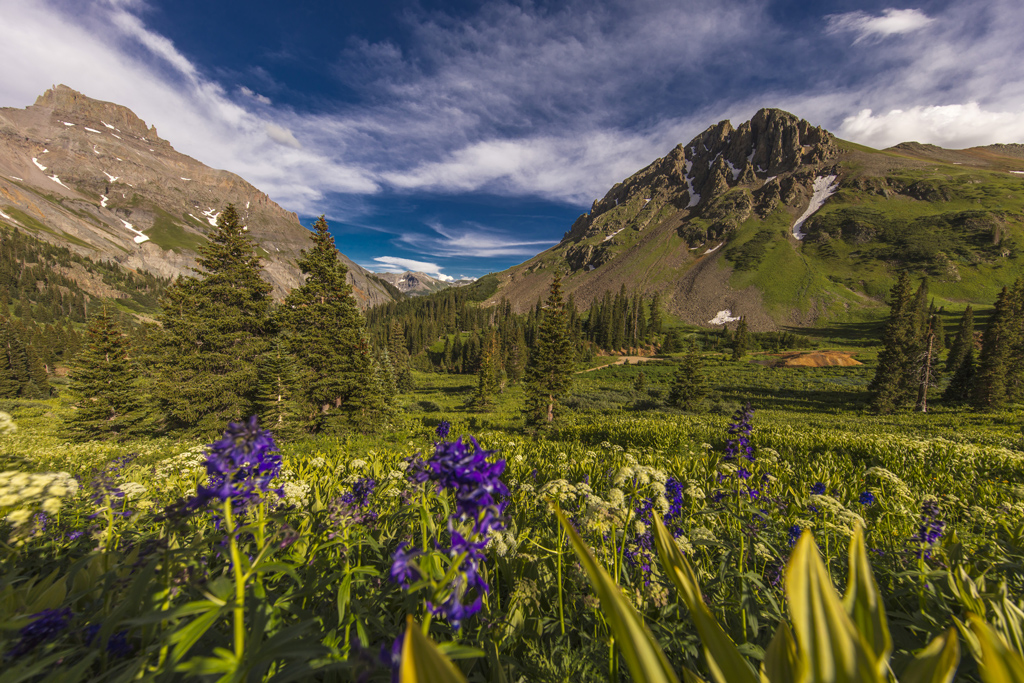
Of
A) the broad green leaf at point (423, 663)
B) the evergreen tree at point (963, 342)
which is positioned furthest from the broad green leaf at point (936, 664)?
the evergreen tree at point (963, 342)

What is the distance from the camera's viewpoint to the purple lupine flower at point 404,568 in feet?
5.15

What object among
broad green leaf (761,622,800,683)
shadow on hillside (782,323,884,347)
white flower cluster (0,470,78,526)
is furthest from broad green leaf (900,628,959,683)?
shadow on hillside (782,323,884,347)

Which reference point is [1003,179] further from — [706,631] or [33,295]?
[33,295]

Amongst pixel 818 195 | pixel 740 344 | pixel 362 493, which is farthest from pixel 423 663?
pixel 818 195

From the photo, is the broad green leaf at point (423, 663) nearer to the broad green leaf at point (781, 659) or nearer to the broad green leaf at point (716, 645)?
the broad green leaf at point (716, 645)

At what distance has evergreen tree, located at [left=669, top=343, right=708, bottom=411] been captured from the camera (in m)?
30.7

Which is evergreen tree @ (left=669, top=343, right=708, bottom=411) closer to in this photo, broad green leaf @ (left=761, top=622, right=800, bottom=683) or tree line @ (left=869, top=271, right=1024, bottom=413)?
tree line @ (left=869, top=271, right=1024, bottom=413)

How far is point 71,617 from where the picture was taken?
6.37 ft

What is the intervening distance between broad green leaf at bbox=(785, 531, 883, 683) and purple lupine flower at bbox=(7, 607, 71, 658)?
126 inches

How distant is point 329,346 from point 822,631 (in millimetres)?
19196

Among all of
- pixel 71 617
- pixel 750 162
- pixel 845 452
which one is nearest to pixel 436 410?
pixel 845 452

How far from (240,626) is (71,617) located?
1.43m

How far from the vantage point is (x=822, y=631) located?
3.70 feet

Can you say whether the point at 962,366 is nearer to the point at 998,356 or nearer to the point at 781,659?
the point at 998,356
